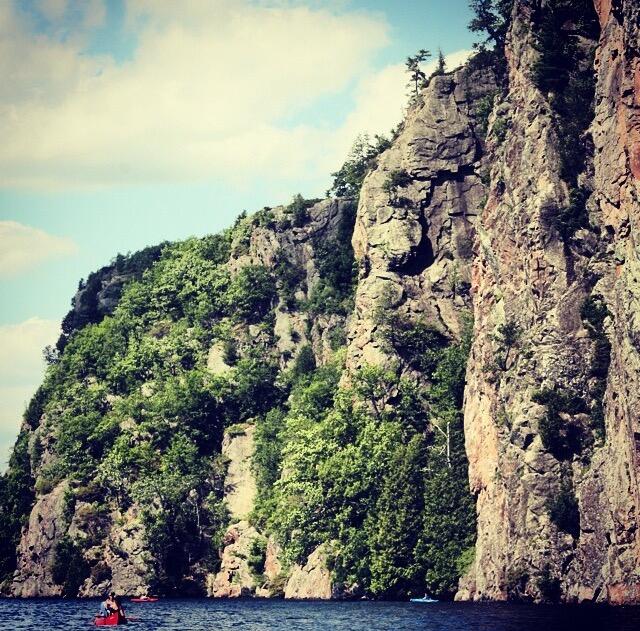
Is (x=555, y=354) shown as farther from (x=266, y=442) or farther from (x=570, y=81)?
(x=266, y=442)

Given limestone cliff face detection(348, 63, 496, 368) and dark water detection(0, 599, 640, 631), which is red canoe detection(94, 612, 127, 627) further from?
limestone cliff face detection(348, 63, 496, 368)

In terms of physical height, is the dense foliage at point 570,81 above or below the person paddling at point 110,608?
above

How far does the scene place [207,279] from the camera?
199625 millimetres

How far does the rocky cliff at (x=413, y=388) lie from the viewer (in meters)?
123

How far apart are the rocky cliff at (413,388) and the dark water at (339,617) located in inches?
348

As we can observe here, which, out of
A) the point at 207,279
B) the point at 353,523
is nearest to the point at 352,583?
the point at 353,523

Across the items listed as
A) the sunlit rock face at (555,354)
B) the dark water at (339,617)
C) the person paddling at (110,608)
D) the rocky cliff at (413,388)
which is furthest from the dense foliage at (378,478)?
the person paddling at (110,608)

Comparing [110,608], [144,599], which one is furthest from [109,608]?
[144,599]

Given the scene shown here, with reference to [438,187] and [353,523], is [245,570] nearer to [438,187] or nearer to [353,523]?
[353,523]

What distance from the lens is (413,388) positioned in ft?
514

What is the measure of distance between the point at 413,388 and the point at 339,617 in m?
49.8

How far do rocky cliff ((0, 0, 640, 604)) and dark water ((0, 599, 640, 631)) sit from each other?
8.85m

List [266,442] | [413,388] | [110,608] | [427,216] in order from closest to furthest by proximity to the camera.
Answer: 1. [110,608]
2. [413,388]
3. [427,216]
4. [266,442]

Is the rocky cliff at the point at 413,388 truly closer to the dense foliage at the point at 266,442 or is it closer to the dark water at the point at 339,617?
the dense foliage at the point at 266,442
